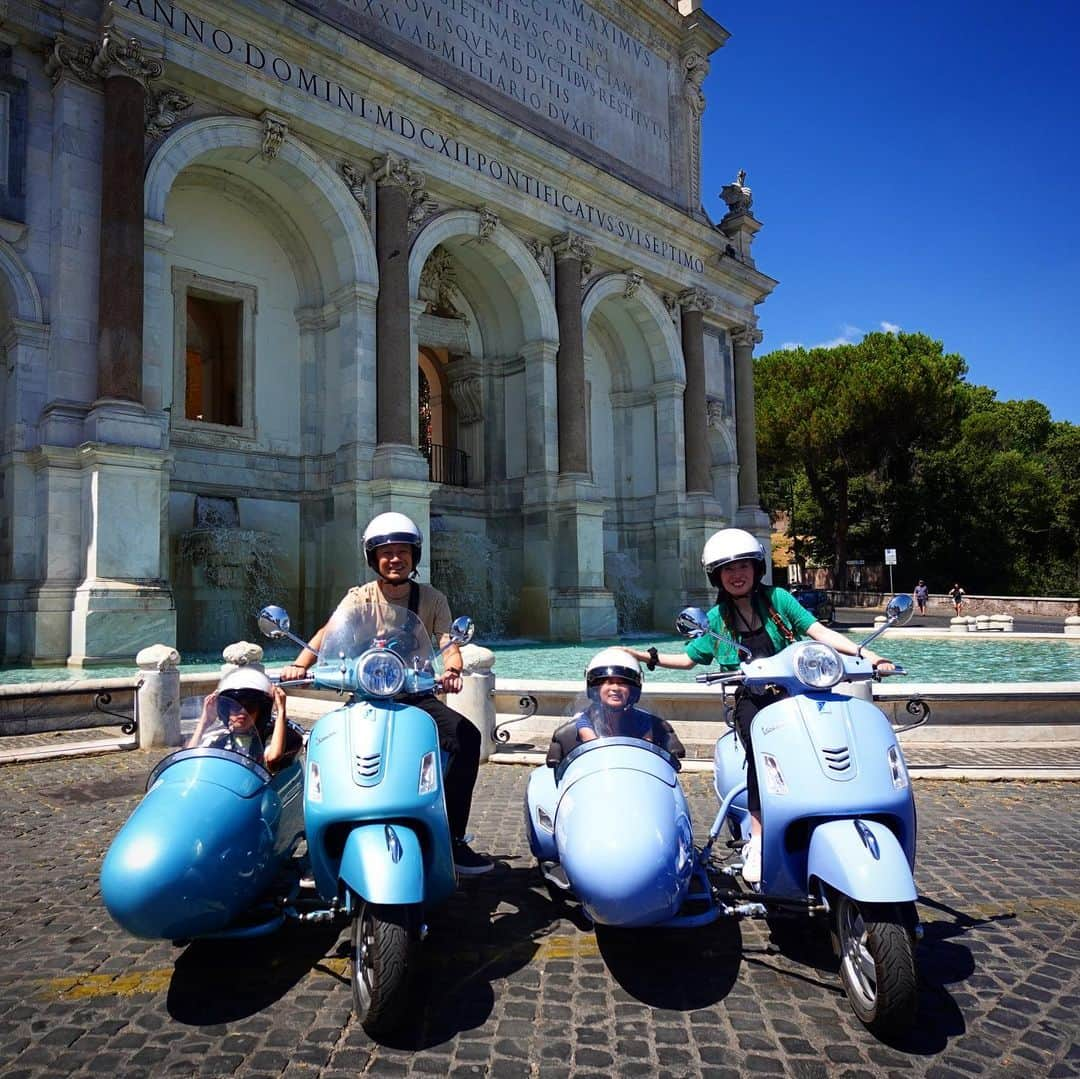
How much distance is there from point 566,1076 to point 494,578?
15.6 m

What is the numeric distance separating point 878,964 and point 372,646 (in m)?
1.80

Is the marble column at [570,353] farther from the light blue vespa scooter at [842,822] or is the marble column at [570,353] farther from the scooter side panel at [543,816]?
the light blue vespa scooter at [842,822]

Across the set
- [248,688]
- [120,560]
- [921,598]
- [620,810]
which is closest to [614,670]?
[620,810]

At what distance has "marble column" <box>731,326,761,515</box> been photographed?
78.8 ft

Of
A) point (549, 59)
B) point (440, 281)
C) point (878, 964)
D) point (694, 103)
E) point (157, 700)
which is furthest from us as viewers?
point (694, 103)

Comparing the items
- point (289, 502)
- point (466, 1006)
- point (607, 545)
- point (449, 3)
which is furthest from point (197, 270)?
point (466, 1006)

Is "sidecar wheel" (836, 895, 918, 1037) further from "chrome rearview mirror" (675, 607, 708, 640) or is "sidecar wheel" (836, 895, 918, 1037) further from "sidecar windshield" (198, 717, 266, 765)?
"sidecar windshield" (198, 717, 266, 765)

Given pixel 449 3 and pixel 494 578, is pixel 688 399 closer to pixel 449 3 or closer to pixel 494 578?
pixel 494 578

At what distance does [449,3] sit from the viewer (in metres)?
16.9

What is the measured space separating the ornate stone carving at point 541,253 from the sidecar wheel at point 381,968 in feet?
55.8

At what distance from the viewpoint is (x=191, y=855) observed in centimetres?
262

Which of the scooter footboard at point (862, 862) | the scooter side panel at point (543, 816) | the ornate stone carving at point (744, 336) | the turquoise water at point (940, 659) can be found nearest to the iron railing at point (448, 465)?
the turquoise water at point (940, 659)

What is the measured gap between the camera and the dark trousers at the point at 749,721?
3055 millimetres

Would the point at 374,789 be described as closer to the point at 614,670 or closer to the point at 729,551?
the point at 614,670
